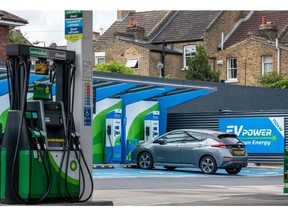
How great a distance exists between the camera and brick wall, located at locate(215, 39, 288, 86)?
176 ft

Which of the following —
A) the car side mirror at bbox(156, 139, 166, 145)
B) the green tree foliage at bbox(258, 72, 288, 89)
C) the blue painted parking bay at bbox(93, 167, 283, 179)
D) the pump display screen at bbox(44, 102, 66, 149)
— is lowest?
the blue painted parking bay at bbox(93, 167, 283, 179)

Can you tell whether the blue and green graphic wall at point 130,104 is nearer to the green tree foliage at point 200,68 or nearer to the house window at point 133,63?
the green tree foliage at point 200,68

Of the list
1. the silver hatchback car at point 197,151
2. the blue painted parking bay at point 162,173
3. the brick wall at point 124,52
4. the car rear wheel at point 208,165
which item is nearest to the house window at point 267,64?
the brick wall at point 124,52

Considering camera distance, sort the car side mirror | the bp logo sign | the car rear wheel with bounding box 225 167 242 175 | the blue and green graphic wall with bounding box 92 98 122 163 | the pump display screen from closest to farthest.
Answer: the pump display screen < the bp logo sign < the car rear wheel with bounding box 225 167 242 175 < the car side mirror < the blue and green graphic wall with bounding box 92 98 122 163

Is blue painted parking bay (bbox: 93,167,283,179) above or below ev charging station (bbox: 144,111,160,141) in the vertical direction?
below

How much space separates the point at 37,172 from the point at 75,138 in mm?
948

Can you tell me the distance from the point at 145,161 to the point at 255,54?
83.4 feet

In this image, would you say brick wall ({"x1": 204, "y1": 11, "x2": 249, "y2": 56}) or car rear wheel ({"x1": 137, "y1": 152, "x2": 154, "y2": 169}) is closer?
car rear wheel ({"x1": 137, "y1": 152, "x2": 154, "y2": 169})

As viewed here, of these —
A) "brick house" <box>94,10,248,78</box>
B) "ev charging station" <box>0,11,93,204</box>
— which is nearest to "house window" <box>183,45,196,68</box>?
"brick house" <box>94,10,248,78</box>

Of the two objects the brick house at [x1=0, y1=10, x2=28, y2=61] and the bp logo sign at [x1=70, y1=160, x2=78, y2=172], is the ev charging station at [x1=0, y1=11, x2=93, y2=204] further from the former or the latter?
the brick house at [x1=0, y1=10, x2=28, y2=61]

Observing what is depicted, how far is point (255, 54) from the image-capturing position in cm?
5431

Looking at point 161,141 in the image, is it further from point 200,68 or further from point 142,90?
point 200,68

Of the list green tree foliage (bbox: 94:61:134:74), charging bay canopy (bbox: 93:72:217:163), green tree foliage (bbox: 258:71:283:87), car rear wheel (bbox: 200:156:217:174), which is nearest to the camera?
car rear wheel (bbox: 200:156:217:174)

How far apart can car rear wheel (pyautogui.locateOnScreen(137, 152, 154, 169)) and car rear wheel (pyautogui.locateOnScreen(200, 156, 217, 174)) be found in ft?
6.88
